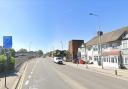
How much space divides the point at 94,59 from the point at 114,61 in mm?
19901

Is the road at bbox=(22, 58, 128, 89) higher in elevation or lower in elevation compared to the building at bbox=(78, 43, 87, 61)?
lower

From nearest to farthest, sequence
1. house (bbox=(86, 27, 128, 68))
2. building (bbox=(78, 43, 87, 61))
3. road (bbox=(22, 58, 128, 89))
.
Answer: road (bbox=(22, 58, 128, 89)) < house (bbox=(86, 27, 128, 68)) < building (bbox=(78, 43, 87, 61))

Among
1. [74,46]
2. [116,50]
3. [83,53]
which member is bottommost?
[116,50]

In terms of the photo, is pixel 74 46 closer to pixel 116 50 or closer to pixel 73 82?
pixel 116 50

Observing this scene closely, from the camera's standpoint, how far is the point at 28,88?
19703 mm

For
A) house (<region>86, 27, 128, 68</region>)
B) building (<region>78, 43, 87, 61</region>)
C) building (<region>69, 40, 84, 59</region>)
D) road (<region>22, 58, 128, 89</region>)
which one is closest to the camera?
road (<region>22, 58, 128, 89</region>)

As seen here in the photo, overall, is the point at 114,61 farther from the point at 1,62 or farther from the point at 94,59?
the point at 1,62

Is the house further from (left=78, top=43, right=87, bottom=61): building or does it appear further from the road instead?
(left=78, top=43, right=87, bottom=61): building

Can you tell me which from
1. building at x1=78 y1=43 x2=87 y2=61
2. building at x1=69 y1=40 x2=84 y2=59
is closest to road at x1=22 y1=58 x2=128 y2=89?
building at x1=78 y1=43 x2=87 y2=61

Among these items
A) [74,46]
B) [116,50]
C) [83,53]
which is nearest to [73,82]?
[116,50]

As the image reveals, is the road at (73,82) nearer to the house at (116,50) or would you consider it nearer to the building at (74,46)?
the house at (116,50)

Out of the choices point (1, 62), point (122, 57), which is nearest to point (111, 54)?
point (122, 57)

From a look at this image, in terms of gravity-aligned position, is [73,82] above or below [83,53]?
below

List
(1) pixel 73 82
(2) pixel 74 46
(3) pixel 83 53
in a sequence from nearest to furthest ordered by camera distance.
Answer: (1) pixel 73 82
(3) pixel 83 53
(2) pixel 74 46
